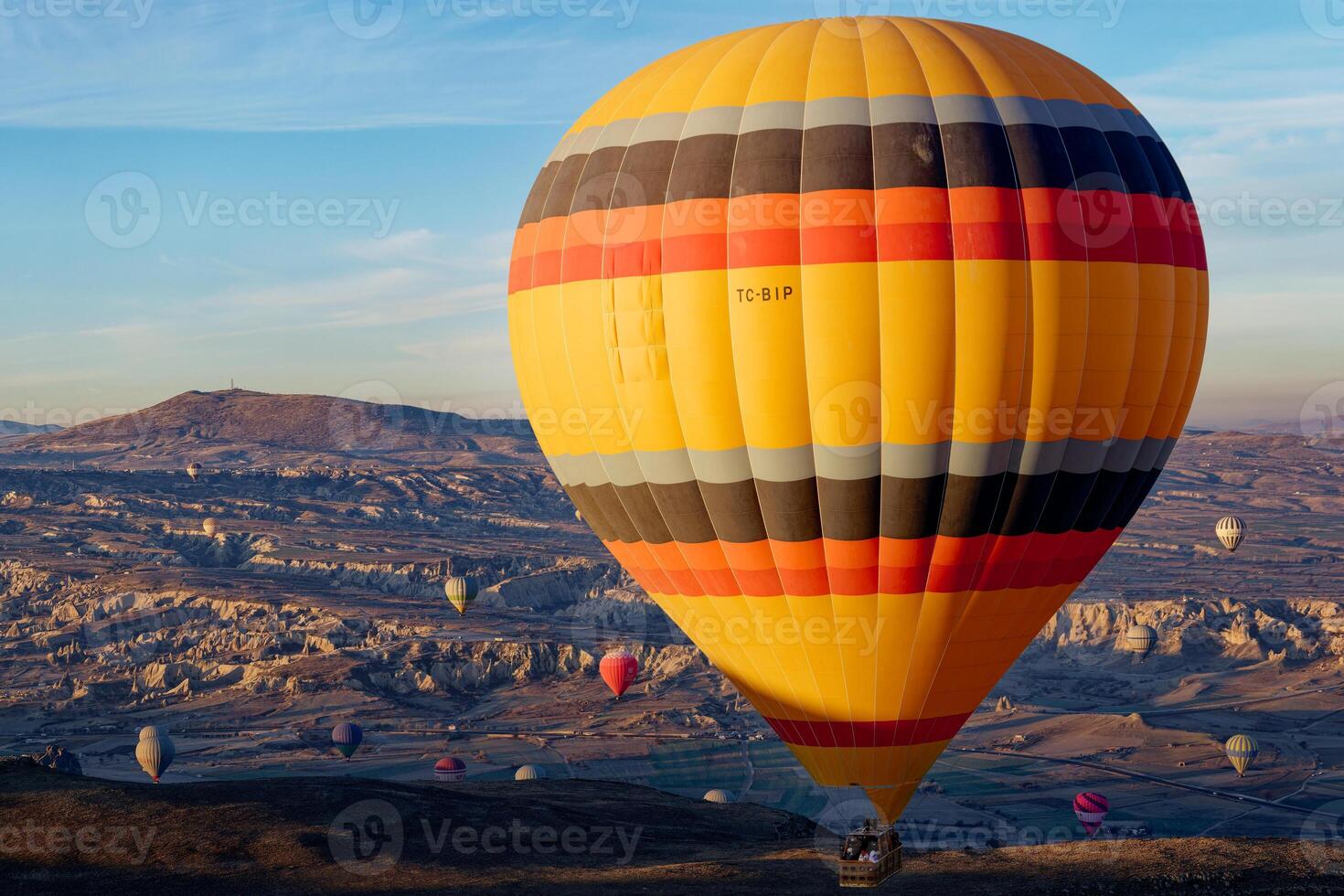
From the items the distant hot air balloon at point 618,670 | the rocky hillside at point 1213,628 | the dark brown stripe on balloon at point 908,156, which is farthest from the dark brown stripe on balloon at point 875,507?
the rocky hillside at point 1213,628

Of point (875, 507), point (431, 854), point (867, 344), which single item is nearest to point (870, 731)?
point (875, 507)

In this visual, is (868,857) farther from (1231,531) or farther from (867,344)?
(1231,531)

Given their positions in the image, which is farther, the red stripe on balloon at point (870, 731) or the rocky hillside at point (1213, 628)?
the rocky hillside at point (1213, 628)

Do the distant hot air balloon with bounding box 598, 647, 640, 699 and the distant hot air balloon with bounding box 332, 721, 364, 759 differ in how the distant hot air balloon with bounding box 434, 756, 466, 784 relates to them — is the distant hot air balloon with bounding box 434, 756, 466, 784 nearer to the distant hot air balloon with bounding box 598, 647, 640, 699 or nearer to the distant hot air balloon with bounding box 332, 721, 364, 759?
the distant hot air balloon with bounding box 332, 721, 364, 759

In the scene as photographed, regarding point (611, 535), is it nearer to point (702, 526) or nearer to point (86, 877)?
point (702, 526)

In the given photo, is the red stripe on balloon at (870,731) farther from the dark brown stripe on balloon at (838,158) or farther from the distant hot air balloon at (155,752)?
the distant hot air balloon at (155,752)

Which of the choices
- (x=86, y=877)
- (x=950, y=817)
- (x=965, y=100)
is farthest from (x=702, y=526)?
(x=950, y=817)
